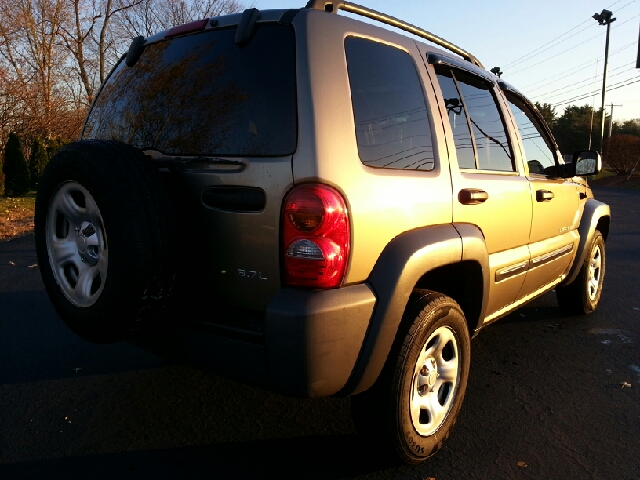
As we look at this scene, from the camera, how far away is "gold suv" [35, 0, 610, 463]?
209 centimetres

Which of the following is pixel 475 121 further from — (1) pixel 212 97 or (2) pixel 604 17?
(2) pixel 604 17

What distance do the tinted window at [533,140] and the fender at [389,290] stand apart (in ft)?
5.74

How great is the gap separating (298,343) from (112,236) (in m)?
0.85

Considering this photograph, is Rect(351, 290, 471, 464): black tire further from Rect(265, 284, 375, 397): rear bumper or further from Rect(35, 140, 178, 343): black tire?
Rect(35, 140, 178, 343): black tire

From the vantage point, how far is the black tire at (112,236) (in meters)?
2.12

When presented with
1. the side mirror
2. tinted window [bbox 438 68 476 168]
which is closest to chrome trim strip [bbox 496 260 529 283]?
tinted window [bbox 438 68 476 168]

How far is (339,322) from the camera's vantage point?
2.06 m

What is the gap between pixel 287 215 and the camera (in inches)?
81.7

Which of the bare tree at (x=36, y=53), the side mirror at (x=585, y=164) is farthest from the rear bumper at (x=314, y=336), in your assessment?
the bare tree at (x=36, y=53)

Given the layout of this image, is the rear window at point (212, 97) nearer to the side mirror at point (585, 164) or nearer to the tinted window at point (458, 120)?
the tinted window at point (458, 120)

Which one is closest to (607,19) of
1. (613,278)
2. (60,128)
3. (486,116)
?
(60,128)

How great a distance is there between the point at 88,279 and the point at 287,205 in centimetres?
99

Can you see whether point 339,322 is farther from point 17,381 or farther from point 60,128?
point 60,128

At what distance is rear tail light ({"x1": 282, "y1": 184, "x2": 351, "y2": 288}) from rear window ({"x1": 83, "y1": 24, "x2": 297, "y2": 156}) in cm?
21
